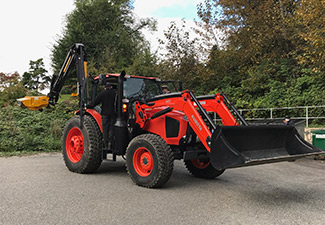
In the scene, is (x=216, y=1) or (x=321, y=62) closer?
(x=321, y=62)

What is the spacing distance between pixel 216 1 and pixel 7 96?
50.3 feet

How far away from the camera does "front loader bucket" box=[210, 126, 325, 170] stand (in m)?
4.68

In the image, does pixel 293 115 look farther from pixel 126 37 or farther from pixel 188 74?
pixel 126 37

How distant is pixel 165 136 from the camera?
20.1 feet

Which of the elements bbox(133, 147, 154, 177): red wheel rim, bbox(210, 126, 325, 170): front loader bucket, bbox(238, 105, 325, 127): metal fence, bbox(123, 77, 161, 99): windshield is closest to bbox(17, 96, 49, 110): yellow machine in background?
bbox(238, 105, 325, 127): metal fence

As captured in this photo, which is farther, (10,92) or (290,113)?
(10,92)

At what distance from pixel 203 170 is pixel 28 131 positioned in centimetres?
900

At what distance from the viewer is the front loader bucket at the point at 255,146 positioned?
4680 mm

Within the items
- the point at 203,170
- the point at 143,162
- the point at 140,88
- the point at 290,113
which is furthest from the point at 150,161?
the point at 290,113

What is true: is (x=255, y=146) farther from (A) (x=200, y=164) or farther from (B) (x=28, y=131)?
(B) (x=28, y=131)

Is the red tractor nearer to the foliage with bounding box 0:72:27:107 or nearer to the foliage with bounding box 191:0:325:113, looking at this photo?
the foliage with bounding box 191:0:325:113

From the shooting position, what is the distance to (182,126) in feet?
19.5

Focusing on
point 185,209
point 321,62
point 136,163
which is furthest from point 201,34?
point 185,209

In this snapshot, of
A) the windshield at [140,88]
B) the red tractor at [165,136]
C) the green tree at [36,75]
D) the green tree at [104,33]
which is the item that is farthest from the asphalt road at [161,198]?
the green tree at [36,75]
